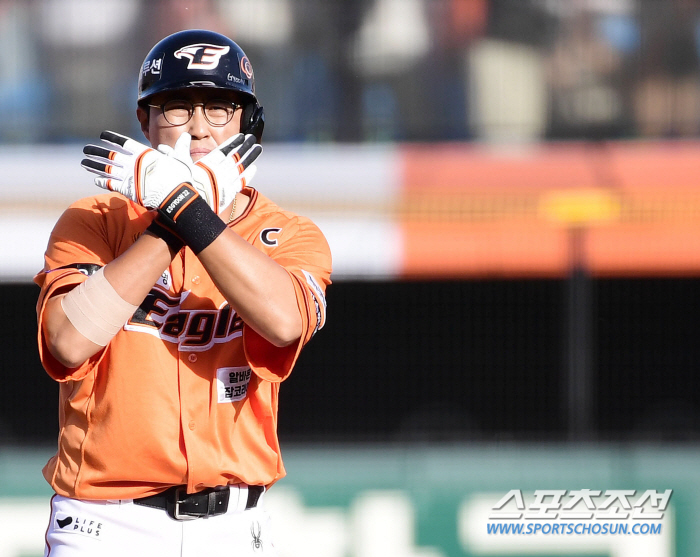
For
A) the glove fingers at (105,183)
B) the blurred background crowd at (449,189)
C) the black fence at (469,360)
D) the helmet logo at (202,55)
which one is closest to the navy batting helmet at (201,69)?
the helmet logo at (202,55)

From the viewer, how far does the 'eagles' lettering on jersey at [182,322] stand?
6.32 feet

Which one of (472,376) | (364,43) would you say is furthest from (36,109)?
(472,376)

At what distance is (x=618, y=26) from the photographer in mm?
7066

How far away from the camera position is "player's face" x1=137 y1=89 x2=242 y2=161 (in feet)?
6.63

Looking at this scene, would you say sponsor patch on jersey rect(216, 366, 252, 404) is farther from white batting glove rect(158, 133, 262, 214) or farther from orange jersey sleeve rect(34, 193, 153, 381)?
white batting glove rect(158, 133, 262, 214)

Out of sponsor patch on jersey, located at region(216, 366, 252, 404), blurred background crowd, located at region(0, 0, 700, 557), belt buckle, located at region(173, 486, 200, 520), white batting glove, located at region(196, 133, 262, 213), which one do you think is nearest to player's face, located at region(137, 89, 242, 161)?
white batting glove, located at region(196, 133, 262, 213)

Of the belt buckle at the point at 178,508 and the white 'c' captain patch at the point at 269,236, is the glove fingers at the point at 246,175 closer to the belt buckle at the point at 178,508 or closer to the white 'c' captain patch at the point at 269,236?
the white 'c' captain patch at the point at 269,236

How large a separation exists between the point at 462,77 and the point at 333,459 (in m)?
3.68

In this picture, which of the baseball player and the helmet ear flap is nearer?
the baseball player

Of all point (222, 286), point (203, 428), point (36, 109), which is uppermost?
point (36, 109)

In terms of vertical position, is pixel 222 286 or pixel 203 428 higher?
pixel 222 286

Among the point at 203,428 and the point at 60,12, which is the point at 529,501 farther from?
the point at 60,12

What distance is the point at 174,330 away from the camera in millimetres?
1935

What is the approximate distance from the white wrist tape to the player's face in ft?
1.25
